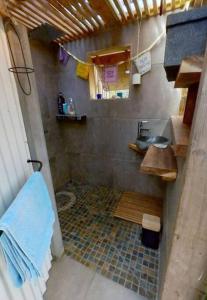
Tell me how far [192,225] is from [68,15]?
1.90 m

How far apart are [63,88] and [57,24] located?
2.52 ft

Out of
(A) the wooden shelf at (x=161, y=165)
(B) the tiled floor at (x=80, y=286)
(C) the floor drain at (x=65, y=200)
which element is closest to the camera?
(A) the wooden shelf at (x=161, y=165)

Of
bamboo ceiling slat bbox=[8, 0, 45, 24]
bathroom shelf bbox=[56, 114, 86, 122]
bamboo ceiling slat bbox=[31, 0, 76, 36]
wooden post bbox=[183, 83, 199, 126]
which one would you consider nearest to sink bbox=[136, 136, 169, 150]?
wooden post bbox=[183, 83, 199, 126]

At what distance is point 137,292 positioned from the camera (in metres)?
1.13

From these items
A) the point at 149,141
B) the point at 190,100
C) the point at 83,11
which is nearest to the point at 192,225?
the point at 190,100

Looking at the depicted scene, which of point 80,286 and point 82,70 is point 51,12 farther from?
point 80,286

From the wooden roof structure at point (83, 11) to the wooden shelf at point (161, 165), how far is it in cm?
124

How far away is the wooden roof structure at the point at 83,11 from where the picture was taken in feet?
4.08

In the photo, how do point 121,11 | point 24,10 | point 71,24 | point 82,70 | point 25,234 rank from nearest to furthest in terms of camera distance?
point 25,234, point 24,10, point 121,11, point 71,24, point 82,70

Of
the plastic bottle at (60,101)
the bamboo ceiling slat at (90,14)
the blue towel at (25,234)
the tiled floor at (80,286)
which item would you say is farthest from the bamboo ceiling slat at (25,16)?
the tiled floor at (80,286)

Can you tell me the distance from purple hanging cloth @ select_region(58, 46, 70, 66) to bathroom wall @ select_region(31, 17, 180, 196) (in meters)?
0.07

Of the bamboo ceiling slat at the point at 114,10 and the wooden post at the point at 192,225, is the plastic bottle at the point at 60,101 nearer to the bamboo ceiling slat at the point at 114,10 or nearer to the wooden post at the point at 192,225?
the bamboo ceiling slat at the point at 114,10

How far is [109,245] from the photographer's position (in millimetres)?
1506

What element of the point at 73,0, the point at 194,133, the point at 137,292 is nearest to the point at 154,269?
the point at 137,292
